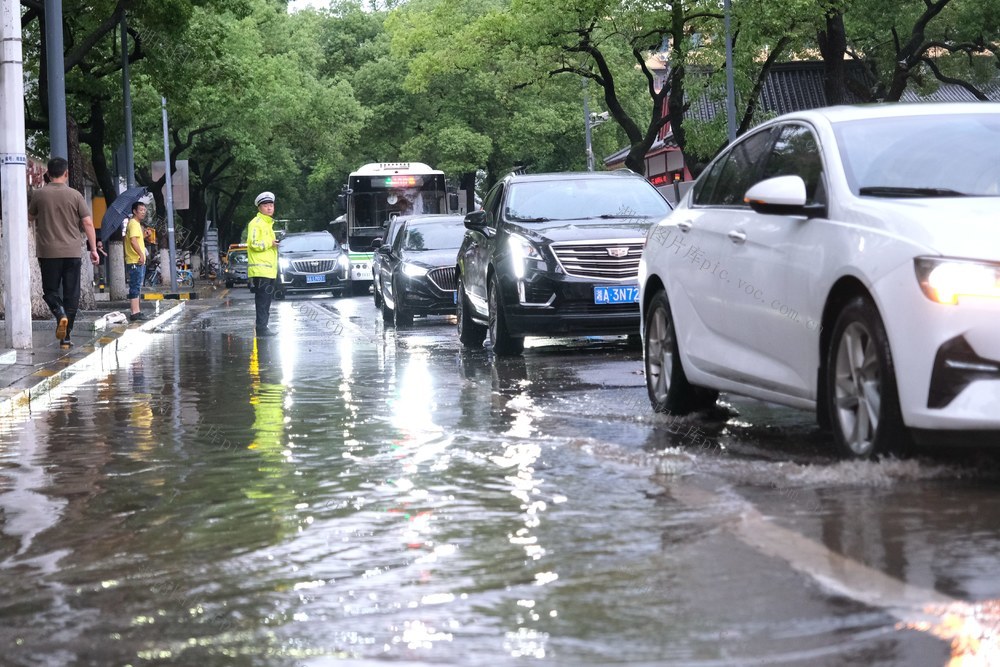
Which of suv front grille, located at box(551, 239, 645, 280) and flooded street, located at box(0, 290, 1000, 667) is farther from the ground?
suv front grille, located at box(551, 239, 645, 280)

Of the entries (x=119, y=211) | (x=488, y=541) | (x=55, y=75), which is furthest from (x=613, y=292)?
(x=119, y=211)

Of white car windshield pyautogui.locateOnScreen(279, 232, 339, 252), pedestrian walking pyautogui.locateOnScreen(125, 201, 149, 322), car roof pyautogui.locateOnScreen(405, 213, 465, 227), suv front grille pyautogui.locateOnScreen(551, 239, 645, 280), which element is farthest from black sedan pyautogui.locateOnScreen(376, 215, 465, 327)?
white car windshield pyautogui.locateOnScreen(279, 232, 339, 252)

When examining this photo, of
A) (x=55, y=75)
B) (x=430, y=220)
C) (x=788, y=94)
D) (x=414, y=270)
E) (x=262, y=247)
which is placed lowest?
(x=414, y=270)

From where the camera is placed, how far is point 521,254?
14727 millimetres

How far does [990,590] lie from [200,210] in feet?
213

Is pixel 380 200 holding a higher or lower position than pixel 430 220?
higher

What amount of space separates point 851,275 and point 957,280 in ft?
1.88

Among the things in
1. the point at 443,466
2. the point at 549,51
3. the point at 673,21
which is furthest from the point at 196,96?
the point at 443,466

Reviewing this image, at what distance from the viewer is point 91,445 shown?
9094 mm

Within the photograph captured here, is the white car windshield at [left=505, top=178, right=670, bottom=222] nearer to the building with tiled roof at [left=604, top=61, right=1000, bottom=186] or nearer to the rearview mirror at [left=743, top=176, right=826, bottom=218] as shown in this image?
the rearview mirror at [left=743, top=176, right=826, bottom=218]

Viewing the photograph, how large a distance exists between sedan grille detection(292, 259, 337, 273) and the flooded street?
31.0 meters

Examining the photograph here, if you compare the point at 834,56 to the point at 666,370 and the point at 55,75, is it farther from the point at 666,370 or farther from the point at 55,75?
the point at 666,370

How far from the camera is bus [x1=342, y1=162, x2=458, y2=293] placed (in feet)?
139

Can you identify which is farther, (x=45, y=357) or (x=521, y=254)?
(x=45, y=357)
